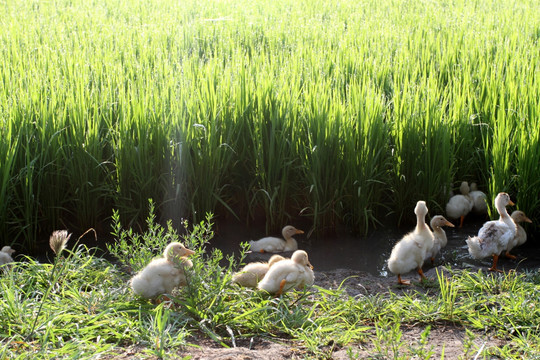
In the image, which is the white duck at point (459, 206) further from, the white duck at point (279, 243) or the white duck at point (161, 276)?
the white duck at point (161, 276)

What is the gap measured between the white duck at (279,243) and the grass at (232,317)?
1.00 meters

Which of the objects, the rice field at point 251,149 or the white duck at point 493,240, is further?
the rice field at point 251,149

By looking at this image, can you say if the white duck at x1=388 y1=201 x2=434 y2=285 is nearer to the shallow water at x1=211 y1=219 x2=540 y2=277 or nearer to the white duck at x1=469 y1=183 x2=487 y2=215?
the shallow water at x1=211 y1=219 x2=540 y2=277

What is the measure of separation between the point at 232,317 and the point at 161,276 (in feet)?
1.51

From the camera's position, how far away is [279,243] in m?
5.13

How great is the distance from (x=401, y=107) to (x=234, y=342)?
3.12 m

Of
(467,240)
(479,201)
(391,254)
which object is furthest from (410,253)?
(479,201)

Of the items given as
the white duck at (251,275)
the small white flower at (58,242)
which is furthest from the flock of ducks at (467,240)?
the small white flower at (58,242)

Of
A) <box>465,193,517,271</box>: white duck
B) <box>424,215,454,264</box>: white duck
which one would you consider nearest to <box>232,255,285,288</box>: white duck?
→ <box>424,215,454,264</box>: white duck

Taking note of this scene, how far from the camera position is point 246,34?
30.9 ft

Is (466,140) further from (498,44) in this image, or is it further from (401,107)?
(498,44)

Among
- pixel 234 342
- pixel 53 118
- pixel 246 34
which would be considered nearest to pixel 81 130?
pixel 53 118

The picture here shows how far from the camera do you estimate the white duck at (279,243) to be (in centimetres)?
510

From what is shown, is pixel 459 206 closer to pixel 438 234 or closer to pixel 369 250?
pixel 438 234
